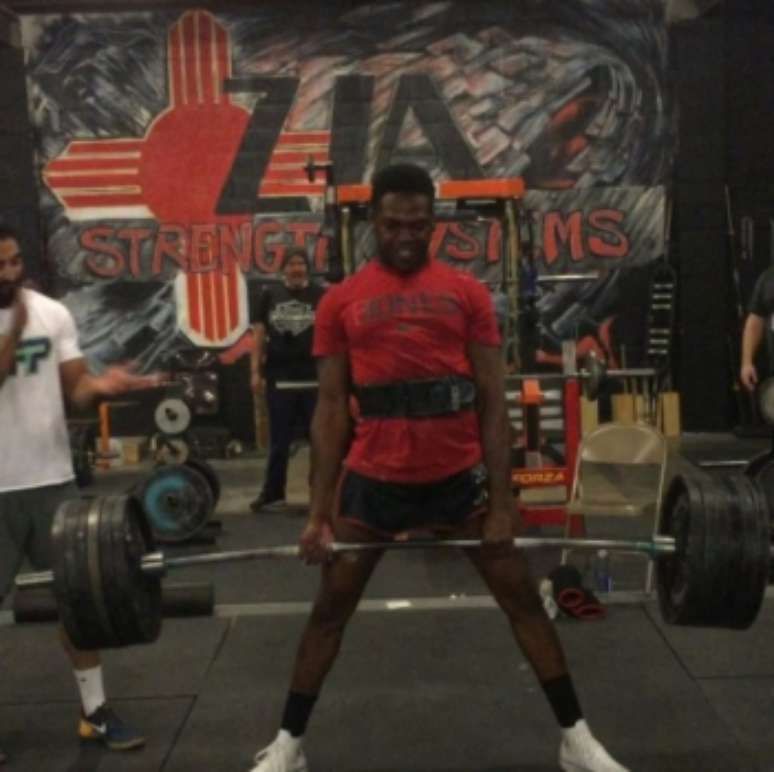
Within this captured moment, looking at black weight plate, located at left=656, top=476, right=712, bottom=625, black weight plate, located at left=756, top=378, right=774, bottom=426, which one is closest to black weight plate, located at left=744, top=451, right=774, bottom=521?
black weight plate, located at left=756, top=378, right=774, bottom=426

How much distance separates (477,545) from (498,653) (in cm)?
122

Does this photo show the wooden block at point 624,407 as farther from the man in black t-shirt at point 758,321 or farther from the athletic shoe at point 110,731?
the athletic shoe at point 110,731

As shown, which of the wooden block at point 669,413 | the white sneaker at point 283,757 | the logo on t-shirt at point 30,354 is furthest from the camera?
the wooden block at point 669,413

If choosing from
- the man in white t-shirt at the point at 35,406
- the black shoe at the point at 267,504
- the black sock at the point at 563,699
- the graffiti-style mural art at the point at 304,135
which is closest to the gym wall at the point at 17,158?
the graffiti-style mural art at the point at 304,135

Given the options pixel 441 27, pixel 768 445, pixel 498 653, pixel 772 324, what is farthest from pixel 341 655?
pixel 441 27

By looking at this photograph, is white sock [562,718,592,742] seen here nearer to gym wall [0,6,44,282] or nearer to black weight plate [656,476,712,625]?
black weight plate [656,476,712,625]

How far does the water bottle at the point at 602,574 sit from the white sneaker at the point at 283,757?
1875mm

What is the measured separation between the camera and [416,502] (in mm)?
2736

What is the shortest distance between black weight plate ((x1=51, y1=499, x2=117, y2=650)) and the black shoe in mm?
3472

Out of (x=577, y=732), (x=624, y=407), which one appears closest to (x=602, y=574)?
(x=577, y=732)

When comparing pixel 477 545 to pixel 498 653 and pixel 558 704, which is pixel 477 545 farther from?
pixel 498 653

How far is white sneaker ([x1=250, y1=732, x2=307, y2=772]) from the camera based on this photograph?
9.11 feet

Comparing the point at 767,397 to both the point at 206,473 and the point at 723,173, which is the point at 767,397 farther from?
the point at 723,173

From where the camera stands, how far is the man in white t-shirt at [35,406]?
9.68 feet
